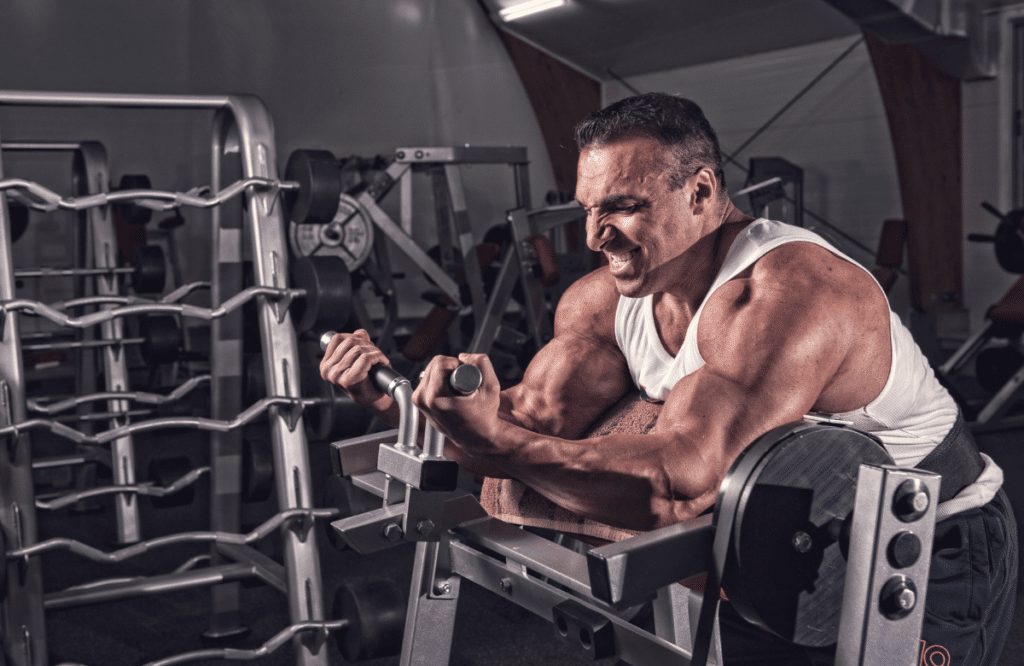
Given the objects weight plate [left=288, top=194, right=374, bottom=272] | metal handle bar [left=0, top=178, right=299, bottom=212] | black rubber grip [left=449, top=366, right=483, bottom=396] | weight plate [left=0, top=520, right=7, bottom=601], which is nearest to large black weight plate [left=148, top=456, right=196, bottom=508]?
weight plate [left=0, top=520, right=7, bottom=601]

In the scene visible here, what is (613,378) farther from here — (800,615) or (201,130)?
(201,130)

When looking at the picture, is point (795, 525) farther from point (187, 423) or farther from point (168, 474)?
point (168, 474)

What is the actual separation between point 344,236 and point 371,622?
3.13m

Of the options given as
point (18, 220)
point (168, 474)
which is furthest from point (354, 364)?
point (18, 220)

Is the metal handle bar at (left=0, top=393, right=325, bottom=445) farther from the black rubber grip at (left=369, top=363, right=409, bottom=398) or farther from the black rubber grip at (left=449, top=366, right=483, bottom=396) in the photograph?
the black rubber grip at (left=449, top=366, right=483, bottom=396)

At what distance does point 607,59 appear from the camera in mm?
6969

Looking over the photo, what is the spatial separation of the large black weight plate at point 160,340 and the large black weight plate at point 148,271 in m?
0.31

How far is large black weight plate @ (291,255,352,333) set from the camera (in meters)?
1.56

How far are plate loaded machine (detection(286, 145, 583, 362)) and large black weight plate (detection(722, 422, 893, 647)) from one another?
272cm

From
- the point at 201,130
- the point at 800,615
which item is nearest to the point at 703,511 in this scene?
the point at 800,615

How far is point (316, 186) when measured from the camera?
1566 millimetres

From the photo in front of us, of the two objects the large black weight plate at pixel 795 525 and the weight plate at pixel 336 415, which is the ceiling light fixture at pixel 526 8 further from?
the large black weight plate at pixel 795 525

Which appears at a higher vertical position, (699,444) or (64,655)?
(699,444)

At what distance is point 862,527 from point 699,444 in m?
0.21
